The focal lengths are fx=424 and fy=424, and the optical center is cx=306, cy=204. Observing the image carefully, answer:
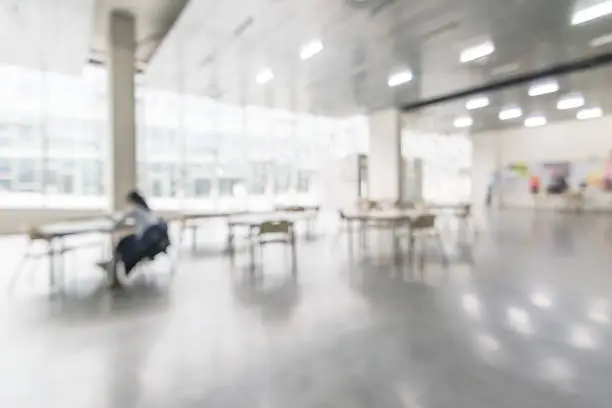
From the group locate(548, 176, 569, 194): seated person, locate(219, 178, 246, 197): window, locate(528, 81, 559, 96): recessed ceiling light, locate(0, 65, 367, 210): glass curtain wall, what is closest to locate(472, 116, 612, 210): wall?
locate(548, 176, 569, 194): seated person

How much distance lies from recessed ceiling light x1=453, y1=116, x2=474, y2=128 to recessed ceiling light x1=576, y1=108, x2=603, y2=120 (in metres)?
3.68

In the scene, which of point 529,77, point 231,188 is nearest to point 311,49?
point 529,77

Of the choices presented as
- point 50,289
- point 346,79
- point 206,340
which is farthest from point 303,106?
point 206,340

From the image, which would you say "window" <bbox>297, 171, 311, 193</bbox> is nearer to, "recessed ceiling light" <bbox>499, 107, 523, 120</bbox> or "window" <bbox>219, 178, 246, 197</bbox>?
"window" <bbox>219, 178, 246, 197</bbox>

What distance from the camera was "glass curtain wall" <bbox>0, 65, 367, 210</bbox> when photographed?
9.86 m

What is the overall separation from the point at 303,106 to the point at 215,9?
776cm

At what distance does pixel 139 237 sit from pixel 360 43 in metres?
5.22

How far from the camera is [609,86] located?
1103cm

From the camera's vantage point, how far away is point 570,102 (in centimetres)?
1323

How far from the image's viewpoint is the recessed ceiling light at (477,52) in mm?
7883

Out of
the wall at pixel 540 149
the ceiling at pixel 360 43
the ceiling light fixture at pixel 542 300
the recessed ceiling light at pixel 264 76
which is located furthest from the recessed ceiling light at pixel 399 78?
the wall at pixel 540 149

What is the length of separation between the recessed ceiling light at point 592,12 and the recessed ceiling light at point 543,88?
4.32m

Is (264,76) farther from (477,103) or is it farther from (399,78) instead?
(477,103)

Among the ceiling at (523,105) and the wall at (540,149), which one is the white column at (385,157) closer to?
the ceiling at (523,105)
